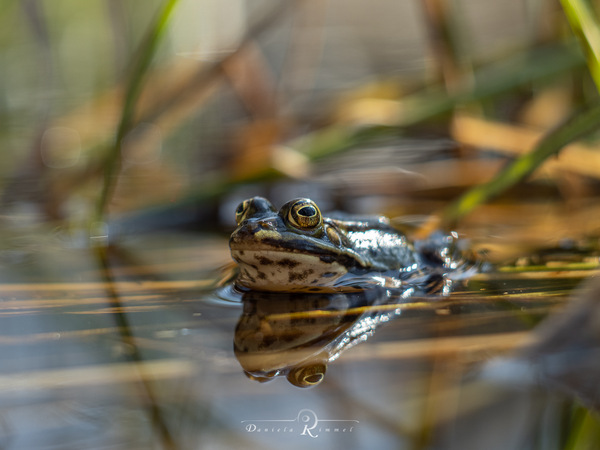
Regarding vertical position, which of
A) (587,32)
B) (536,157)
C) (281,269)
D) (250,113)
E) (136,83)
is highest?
(587,32)

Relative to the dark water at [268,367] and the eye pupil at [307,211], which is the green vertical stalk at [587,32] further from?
the eye pupil at [307,211]

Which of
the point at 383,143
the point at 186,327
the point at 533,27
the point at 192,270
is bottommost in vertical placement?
the point at 383,143

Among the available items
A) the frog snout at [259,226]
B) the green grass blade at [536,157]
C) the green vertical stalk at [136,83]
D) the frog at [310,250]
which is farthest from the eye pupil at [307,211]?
the green vertical stalk at [136,83]

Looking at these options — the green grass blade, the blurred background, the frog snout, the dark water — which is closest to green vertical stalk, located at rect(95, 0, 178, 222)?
the blurred background

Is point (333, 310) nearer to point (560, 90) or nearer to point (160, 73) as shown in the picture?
point (560, 90)

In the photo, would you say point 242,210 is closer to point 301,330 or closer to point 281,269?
point 281,269

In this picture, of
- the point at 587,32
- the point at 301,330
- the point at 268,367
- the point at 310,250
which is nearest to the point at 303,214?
the point at 310,250

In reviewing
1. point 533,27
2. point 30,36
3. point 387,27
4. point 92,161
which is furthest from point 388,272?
point 387,27
